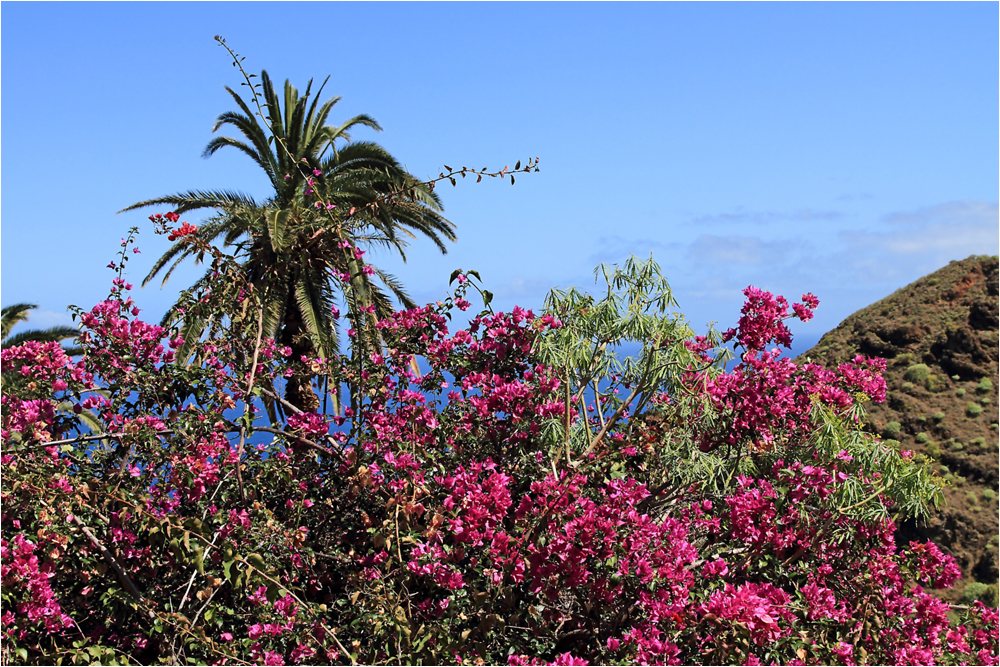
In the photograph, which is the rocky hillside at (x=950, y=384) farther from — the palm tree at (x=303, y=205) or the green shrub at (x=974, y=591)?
the palm tree at (x=303, y=205)

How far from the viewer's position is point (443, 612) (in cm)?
429

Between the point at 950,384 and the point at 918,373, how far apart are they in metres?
1.16

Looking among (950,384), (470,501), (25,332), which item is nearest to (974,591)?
(950,384)

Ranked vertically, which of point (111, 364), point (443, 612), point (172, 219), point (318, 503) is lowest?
point (443, 612)

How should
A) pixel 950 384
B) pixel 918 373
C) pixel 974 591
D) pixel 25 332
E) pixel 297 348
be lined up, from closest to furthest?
pixel 297 348 < pixel 25 332 < pixel 974 591 < pixel 950 384 < pixel 918 373

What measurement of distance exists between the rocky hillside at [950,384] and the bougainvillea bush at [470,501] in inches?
774

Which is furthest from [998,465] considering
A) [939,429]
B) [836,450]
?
[836,450]

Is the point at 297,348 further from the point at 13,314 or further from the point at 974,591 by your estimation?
the point at 974,591

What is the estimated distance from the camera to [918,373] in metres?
27.9

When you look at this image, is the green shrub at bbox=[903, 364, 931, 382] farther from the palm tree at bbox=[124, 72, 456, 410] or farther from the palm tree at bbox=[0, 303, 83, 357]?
the palm tree at bbox=[0, 303, 83, 357]

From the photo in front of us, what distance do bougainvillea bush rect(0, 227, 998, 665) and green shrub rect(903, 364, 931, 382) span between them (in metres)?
25.5

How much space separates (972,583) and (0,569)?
81.0ft

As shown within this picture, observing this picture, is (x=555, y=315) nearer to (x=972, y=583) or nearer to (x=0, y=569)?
(x=0, y=569)

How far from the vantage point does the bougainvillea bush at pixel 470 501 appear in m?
4.14
